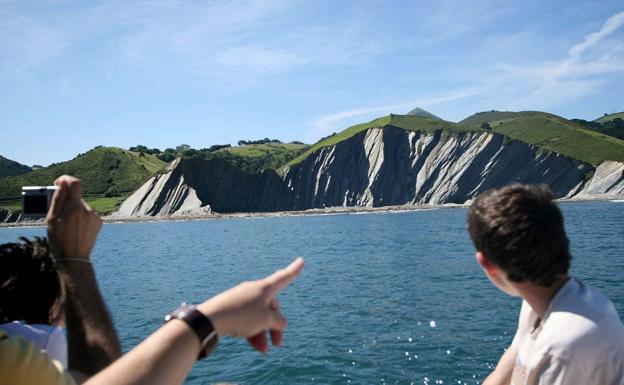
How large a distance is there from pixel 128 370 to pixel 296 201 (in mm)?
128944

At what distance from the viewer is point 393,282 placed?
24875 millimetres

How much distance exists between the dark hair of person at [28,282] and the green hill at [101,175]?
138m

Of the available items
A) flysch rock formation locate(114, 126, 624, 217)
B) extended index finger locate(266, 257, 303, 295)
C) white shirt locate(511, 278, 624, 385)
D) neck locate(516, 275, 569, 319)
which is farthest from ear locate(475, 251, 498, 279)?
flysch rock formation locate(114, 126, 624, 217)

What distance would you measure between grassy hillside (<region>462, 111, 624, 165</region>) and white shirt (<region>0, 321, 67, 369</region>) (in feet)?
439

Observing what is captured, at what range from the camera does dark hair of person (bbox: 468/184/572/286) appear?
8.84 ft

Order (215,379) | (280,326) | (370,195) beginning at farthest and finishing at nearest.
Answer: (370,195)
(215,379)
(280,326)

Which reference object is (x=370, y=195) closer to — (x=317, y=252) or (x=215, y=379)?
(x=317, y=252)

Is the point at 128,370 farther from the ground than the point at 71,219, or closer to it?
closer to it

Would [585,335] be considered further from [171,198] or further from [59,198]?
[171,198]

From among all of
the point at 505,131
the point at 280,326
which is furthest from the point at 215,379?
the point at 505,131

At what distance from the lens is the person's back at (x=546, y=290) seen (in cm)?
257

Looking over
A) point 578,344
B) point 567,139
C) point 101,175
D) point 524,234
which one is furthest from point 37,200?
point 101,175

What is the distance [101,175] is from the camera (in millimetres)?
164000

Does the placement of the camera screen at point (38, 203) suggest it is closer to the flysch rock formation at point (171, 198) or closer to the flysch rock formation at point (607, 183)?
the flysch rock formation at point (171, 198)
